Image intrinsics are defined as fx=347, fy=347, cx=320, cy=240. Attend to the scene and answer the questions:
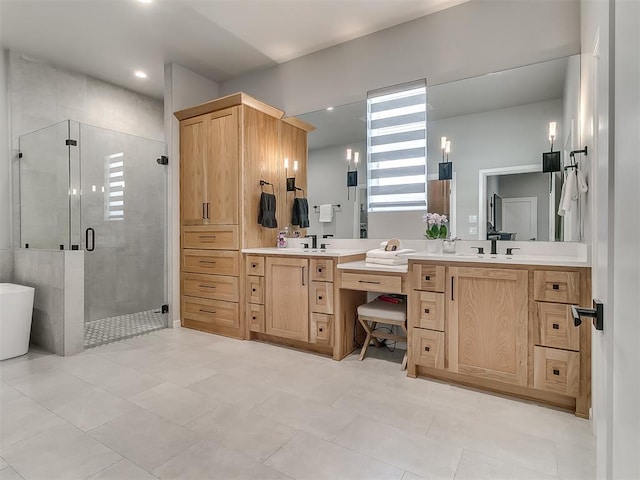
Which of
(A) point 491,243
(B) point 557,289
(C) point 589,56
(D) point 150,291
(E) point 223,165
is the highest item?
(C) point 589,56

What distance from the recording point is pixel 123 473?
1.53 metres

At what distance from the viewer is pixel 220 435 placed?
1.82 meters

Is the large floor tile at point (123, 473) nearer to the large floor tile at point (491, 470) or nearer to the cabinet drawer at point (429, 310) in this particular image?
the large floor tile at point (491, 470)

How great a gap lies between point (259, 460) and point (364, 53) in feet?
11.1

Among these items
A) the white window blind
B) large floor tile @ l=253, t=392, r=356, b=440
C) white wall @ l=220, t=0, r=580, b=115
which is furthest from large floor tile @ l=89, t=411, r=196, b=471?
white wall @ l=220, t=0, r=580, b=115

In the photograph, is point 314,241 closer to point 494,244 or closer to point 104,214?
point 494,244

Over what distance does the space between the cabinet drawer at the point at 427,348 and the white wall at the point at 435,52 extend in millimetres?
2112

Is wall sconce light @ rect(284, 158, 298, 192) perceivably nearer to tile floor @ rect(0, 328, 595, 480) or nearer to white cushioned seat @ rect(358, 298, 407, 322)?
white cushioned seat @ rect(358, 298, 407, 322)

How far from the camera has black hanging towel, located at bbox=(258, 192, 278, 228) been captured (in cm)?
366

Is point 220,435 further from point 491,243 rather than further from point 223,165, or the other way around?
point 223,165

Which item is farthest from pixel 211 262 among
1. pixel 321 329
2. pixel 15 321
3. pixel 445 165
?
pixel 445 165

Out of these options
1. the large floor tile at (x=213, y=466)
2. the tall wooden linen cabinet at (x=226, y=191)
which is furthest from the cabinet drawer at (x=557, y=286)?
the tall wooden linen cabinet at (x=226, y=191)

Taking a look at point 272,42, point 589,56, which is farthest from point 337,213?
point 589,56

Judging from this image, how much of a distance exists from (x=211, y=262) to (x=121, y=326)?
4.33ft
